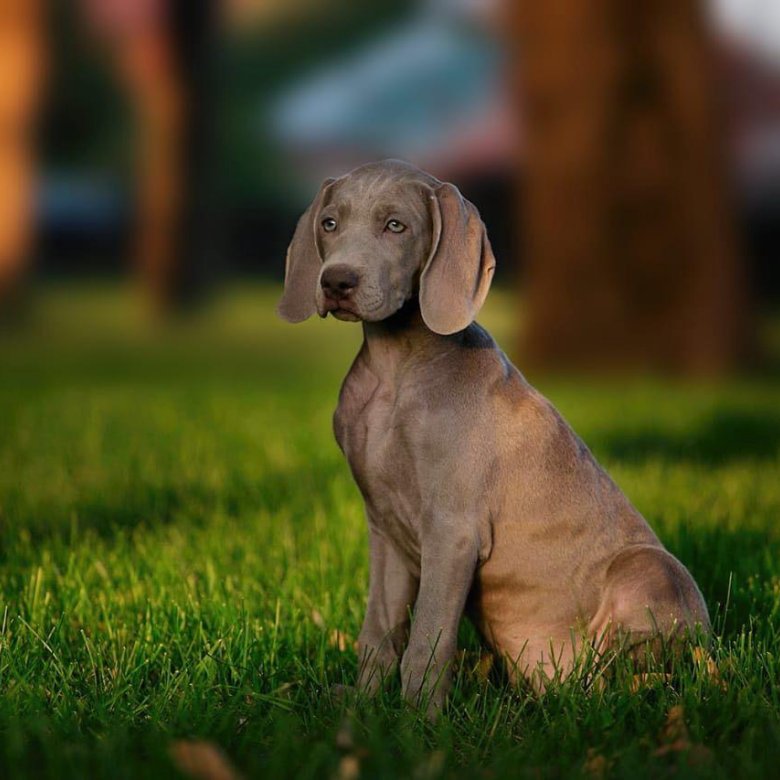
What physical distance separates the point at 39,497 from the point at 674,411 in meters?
4.84

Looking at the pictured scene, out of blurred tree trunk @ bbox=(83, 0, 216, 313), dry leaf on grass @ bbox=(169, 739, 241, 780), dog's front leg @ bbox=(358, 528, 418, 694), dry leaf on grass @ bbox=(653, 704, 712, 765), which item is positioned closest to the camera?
dry leaf on grass @ bbox=(169, 739, 241, 780)

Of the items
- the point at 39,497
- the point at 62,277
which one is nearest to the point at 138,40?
the point at 62,277

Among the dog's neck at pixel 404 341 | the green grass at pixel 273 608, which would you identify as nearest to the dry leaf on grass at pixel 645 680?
the green grass at pixel 273 608

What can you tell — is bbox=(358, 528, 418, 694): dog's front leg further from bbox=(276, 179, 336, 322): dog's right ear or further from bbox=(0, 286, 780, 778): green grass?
bbox=(276, 179, 336, 322): dog's right ear

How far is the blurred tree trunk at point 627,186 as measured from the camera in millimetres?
11602

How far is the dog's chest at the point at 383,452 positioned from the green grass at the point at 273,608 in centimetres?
46

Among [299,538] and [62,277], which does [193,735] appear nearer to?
[299,538]

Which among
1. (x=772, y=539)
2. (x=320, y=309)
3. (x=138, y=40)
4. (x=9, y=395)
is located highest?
(x=138, y=40)

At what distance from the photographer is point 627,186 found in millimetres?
11828

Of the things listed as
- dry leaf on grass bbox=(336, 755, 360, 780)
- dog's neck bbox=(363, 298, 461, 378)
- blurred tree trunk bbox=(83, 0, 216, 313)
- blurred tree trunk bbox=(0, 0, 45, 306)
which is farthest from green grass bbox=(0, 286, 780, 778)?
blurred tree trunk bbox=(83, 0, 216, 313)

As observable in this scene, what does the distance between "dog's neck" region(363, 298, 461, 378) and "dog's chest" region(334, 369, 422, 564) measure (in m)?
0.07

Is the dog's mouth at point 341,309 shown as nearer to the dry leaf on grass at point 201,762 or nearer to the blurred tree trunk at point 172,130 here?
the dry leaf on grass at point 201,762

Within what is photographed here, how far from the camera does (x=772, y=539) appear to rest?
16.8 ft

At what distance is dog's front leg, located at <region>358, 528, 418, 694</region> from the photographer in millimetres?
3590
